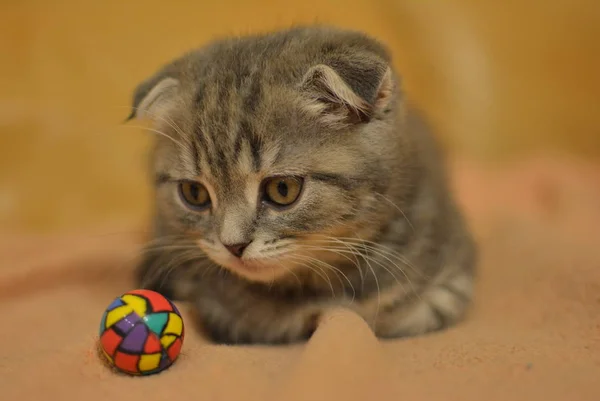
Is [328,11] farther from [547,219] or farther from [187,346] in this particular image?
[187,346]

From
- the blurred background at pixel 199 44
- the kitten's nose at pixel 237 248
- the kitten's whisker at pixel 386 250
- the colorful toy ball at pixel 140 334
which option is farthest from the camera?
the blurred background at pixel 199 44

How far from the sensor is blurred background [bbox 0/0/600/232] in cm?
216

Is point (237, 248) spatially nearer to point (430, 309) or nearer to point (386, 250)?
point (386, 250)

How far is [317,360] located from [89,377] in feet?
1.17

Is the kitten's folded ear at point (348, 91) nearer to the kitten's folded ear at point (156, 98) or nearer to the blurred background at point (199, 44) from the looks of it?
the kitten's folded ear at point (156, 98)

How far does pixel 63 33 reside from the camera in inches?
87.0

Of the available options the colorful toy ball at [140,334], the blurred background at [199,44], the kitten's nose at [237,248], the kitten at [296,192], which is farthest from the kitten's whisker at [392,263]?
the blurred background at [199,44]

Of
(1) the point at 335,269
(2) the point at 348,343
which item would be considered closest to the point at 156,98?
(1) the point at 335,269

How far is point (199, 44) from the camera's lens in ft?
7.32

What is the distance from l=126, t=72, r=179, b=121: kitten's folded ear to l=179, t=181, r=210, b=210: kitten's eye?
0.15 m

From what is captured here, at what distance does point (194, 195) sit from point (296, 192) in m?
0.22

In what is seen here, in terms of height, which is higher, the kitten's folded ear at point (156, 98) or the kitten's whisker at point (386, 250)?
the kitten's folded ear at point (156, 98)

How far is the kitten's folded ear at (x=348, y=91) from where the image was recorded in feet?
3.61

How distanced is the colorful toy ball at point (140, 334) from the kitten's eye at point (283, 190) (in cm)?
26
